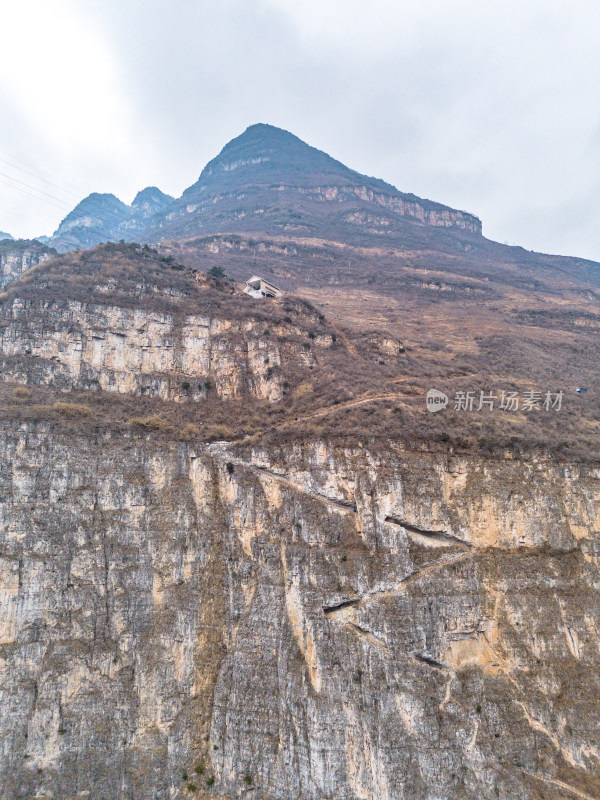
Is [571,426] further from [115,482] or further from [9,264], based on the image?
[9,264]

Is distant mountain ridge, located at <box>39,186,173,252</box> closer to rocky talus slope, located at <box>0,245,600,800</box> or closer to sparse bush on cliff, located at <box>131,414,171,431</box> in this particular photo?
sparse bush on cliff, located at <box>131,414,171,431</box>

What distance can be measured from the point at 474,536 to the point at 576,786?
12.9 metres

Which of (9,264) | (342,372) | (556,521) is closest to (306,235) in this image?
(9,264)

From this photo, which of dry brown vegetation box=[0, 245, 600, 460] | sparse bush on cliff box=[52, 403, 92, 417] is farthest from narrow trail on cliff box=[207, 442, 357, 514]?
sparse bush on cliff box=[52, 403, 92, 417]

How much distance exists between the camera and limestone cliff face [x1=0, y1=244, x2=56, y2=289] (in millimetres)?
64438

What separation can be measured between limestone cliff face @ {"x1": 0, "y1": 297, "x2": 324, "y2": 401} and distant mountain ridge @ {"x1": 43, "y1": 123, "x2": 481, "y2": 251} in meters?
71.5

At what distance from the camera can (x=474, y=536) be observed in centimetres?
2923

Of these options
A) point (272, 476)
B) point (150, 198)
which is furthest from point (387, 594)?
point (150, 198)

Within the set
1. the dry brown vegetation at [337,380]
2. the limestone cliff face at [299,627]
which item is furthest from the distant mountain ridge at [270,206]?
the limestone cliff face at [299,627]

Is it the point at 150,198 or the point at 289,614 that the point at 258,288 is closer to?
the point at 289,614

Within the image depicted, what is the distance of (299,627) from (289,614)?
98cm

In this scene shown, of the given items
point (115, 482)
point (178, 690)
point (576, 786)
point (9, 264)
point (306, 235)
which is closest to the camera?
point (576, 786)

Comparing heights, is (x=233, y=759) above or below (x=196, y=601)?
below

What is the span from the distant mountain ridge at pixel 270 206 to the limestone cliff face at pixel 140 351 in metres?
71.5
